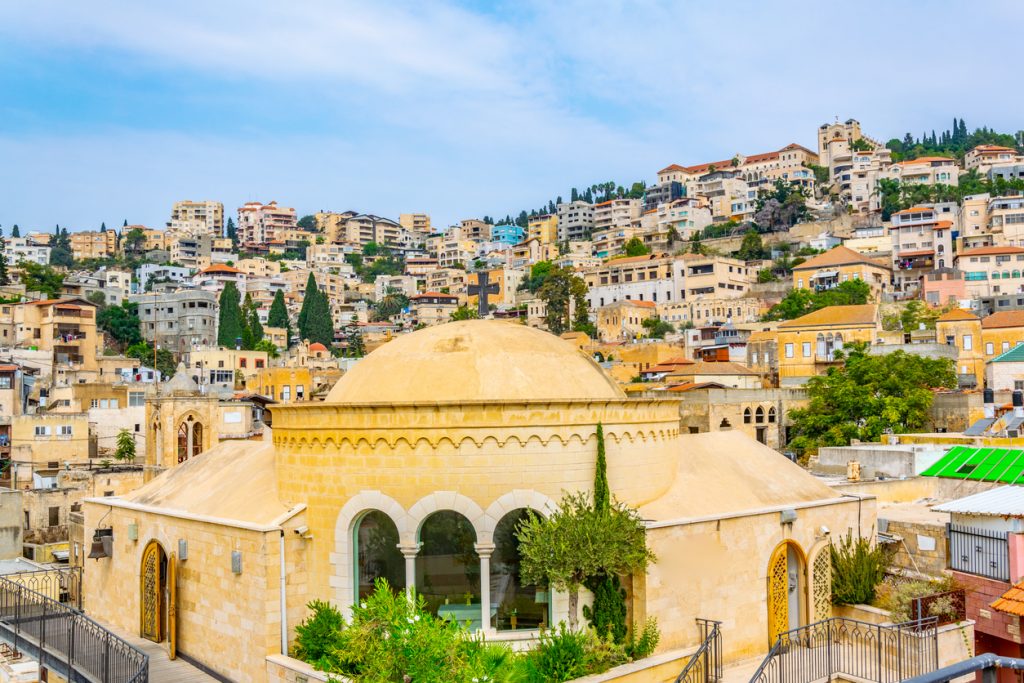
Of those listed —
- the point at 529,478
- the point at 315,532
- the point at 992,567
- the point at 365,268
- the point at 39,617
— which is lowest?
the point at 39,617

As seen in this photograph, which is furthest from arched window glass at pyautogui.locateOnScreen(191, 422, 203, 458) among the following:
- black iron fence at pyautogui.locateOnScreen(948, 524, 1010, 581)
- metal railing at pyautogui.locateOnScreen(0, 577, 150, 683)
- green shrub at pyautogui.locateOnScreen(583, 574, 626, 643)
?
black iron fence at pyautogui.locateOnScreen(948, 524, 1010, 581)

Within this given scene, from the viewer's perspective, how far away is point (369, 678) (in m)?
10.2

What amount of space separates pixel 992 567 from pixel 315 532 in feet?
36.2

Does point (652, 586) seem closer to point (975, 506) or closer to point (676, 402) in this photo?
point (676, 402)

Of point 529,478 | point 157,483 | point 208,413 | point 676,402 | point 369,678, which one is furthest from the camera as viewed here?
point 208,413

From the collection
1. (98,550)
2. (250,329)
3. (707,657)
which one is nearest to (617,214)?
(250,329)

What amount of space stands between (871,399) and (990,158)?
90.1 metres

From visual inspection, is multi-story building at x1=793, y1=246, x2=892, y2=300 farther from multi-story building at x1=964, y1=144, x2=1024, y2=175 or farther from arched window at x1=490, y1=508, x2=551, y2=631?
arched window at x1=490, y1=508, x2=551, y2=631

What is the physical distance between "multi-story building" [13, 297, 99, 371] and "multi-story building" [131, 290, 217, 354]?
1941 cm

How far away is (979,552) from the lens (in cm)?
1465

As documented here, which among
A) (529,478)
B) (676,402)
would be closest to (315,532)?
(529,478)

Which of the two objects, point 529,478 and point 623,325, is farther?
point 623,325

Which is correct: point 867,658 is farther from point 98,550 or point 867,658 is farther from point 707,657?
point 98,550

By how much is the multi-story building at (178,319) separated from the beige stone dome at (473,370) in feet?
271
